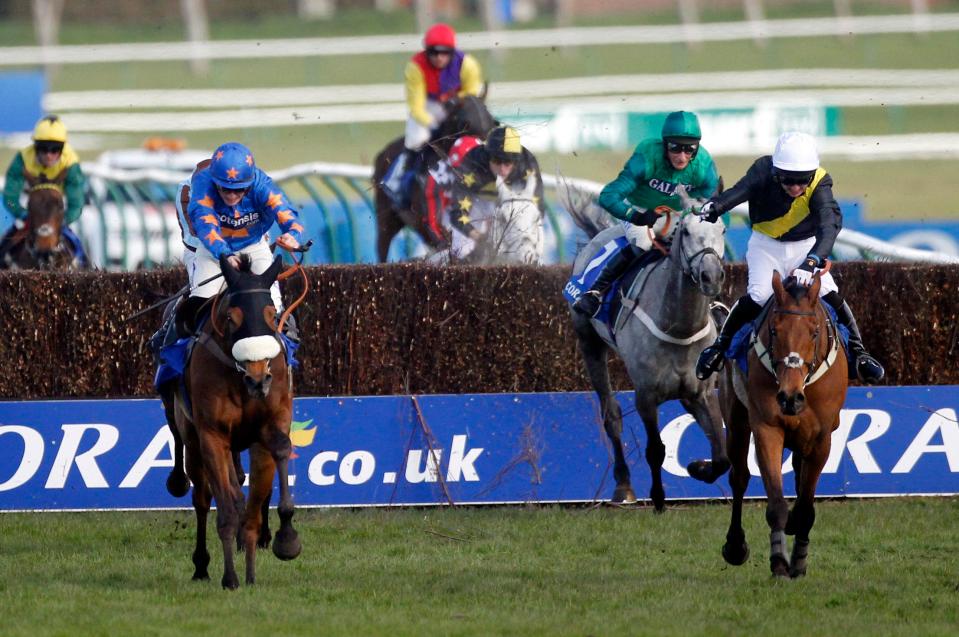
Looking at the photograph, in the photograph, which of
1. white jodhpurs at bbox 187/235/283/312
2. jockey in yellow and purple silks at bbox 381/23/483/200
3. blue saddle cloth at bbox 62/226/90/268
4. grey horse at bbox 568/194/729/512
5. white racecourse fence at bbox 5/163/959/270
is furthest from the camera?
jockey in yellow and purple silks at bbox 381/23/483/200

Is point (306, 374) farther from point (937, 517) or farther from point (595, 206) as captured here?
point (937, 517)

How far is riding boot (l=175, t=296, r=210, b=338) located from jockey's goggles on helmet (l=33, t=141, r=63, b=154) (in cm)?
628

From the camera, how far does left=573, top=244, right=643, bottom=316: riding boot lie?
9.77 m

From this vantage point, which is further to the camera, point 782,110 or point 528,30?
point 528,30

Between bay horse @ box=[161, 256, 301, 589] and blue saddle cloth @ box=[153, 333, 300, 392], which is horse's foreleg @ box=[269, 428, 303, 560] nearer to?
bay horse @ box=[161, 256, 301, 589]

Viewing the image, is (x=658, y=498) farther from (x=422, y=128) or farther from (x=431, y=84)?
(x=431, y=84)

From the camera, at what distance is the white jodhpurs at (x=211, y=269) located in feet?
25.8

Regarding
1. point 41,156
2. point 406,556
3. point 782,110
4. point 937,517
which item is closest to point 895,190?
point 782,110

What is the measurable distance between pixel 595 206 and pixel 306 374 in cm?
231

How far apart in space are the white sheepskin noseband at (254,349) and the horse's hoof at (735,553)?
2306 millimetres

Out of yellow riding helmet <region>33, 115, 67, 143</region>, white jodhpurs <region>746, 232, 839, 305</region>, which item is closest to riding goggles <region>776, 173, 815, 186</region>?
white jodhpurs <region>746, 232, 839, 305</region>

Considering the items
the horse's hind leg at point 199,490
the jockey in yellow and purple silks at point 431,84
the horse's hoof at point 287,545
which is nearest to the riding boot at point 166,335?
the horse's hind leg at point 199,490

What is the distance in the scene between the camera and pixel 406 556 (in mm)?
8359

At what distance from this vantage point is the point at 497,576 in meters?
7.71
